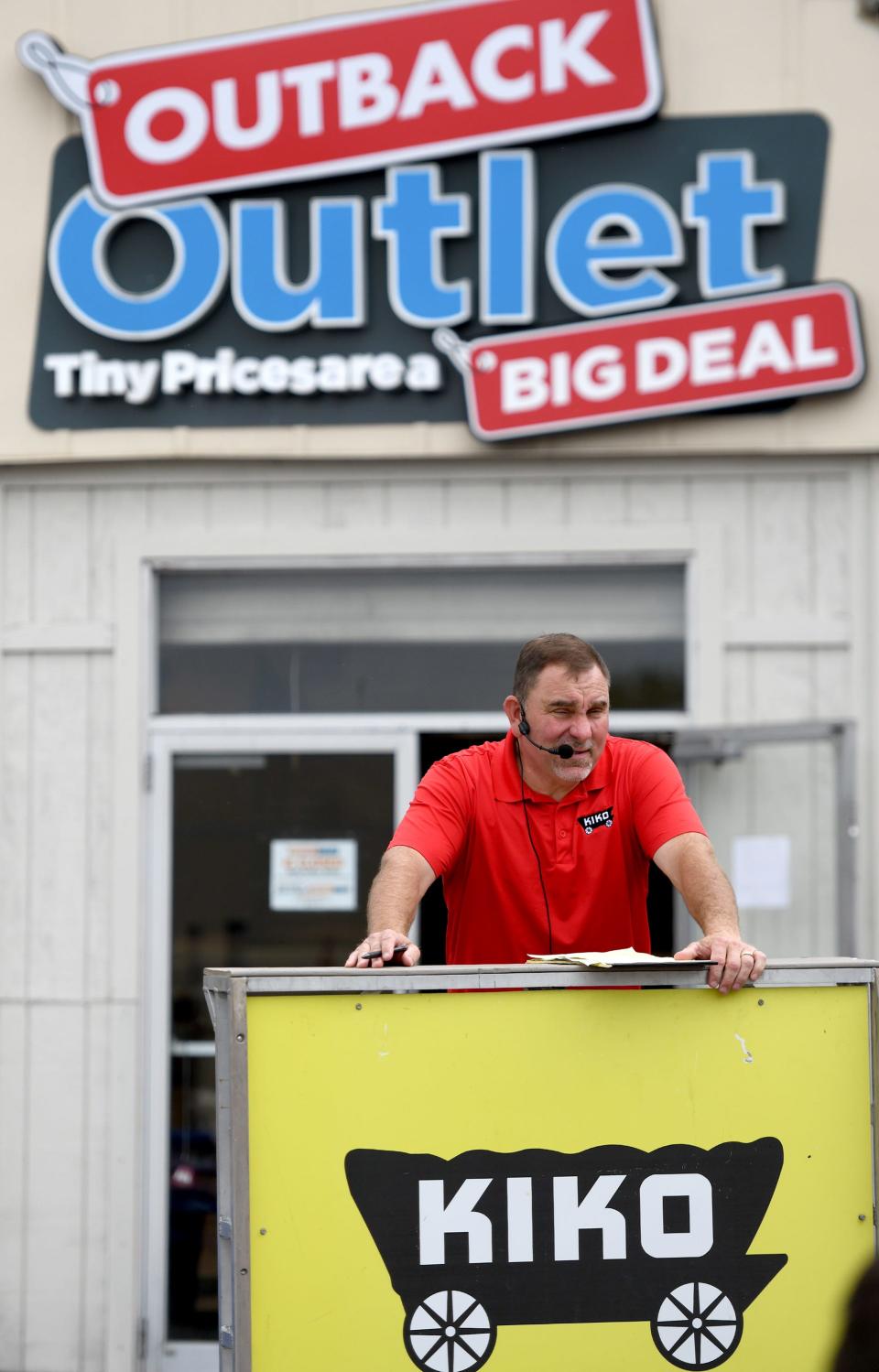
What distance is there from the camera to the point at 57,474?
651 centimetres

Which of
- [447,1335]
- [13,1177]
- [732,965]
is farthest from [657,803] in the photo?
[13,1177]

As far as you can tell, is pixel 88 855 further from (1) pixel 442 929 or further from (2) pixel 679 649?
(2) pixel 679 649

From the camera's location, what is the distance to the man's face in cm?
354

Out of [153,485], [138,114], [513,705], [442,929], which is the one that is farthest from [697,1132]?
[138,114]

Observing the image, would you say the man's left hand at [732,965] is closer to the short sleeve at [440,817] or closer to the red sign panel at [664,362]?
the short sleeve at [440,817]

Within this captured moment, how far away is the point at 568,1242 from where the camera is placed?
9.62 ft

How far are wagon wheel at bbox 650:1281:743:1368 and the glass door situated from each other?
11.7 ft

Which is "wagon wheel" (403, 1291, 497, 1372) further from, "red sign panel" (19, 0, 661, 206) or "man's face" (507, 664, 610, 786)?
"red sign panel" (19, 0, 661, 206)

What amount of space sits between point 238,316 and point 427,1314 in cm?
436

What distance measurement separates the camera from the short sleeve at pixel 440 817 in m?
3.54

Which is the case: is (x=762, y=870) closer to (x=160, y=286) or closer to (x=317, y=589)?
(x=317, y=589)

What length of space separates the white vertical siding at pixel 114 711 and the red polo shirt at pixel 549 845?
107 inches

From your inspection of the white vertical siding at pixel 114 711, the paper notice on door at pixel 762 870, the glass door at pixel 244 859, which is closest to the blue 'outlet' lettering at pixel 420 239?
the white vertical siding at pixel 114 711

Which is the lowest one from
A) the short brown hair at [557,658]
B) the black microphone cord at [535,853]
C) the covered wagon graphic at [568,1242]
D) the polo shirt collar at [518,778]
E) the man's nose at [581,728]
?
the covered wagon graphic at [568,1242]
